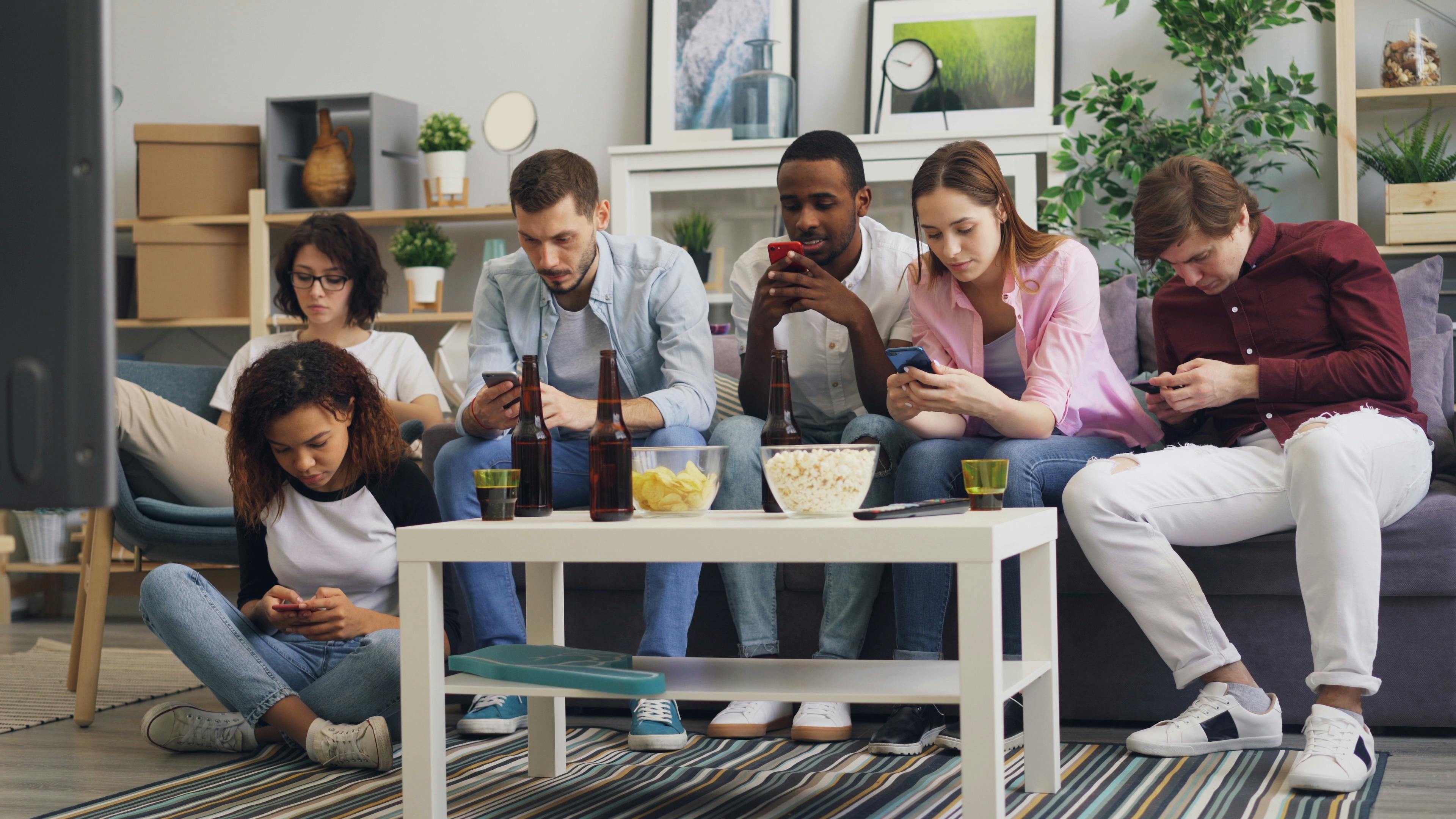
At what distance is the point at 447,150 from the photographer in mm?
4066

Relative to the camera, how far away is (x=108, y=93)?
388 mm

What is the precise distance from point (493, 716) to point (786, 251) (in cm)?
91

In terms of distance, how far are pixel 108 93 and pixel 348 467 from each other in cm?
171

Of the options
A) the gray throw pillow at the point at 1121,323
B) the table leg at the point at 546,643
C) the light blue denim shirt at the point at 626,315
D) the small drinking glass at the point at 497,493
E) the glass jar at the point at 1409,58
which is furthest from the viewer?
the glass jar at the point at 1409,58

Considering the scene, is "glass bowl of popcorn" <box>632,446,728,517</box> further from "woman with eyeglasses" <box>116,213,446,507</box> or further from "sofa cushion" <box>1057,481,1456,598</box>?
"woman with eyeglasses" <box>116,213,446,507</box>

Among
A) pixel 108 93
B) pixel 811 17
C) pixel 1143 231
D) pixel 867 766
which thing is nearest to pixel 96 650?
pixel 867 766

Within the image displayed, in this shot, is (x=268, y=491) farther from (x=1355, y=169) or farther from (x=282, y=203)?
(x=1355, y=169)

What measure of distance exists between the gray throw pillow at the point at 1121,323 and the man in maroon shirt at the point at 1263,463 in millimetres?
401

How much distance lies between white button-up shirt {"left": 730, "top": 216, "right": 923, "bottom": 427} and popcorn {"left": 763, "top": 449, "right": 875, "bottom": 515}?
31.8 inches

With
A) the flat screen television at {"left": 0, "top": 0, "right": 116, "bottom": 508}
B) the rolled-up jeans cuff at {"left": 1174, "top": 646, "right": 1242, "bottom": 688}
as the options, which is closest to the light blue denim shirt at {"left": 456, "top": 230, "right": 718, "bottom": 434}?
the rolled-up jeans cuff at {"left": 1174, "top": 646, "right": 1242, "bottom": 688}

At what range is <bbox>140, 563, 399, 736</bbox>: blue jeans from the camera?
1.91 metres

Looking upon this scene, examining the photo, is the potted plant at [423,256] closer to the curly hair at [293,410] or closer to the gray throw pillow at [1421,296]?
the curly hair at [293,410]

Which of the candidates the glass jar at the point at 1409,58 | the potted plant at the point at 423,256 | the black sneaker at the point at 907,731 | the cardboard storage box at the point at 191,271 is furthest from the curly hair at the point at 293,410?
the glass jar at the point at 1409,58

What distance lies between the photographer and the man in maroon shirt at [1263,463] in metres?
1.74
